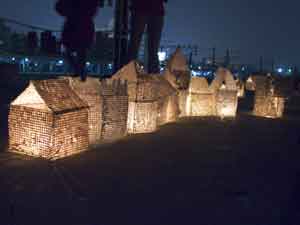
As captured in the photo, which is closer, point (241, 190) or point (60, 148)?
point (241, 190)

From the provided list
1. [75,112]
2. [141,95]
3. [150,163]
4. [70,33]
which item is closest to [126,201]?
[150,163]

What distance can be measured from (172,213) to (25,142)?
325 cm

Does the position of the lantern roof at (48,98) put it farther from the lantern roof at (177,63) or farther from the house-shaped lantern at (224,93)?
the house-shaped lantern at (224,93)

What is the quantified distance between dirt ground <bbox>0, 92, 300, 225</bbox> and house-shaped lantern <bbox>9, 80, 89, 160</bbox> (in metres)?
0.25

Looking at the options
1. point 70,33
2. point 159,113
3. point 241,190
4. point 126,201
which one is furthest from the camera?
point 70,33

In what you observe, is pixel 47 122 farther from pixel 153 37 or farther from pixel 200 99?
pixel 153 37

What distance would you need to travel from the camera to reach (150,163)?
635 cm

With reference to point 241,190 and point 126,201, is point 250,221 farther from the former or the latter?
point 126,201

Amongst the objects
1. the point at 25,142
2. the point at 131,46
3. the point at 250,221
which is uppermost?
the point at 131,46

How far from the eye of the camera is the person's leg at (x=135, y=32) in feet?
45.3

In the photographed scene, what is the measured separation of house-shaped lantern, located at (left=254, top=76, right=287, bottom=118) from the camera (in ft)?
41.4

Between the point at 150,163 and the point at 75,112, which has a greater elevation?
the point at 75,112

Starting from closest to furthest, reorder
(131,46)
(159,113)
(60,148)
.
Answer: (60,148) → (159,113) → (131,46)

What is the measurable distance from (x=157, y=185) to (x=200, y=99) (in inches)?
304
